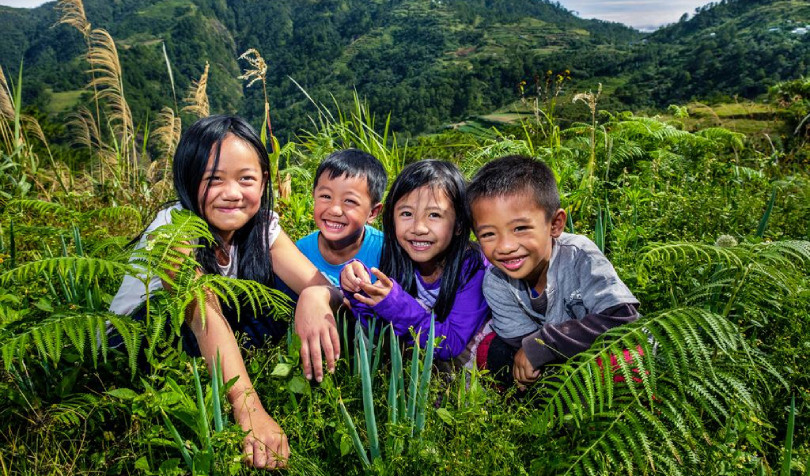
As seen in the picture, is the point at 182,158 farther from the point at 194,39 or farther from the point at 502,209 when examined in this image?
the point at 194,39


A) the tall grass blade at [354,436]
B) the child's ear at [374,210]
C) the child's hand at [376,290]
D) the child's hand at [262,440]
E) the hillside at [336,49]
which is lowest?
the child's hand at [262,440]

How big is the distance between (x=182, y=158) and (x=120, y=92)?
9.99 feet

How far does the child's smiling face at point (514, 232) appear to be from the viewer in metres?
1.94

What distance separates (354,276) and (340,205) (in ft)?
2.07

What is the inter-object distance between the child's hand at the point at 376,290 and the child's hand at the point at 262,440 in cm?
52

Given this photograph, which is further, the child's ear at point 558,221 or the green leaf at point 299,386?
the child's ear at point 558,221

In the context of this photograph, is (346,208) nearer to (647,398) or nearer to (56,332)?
(56,332)

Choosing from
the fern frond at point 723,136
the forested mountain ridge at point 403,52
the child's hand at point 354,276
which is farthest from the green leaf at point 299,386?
the forested mountain ridge at point 403,52

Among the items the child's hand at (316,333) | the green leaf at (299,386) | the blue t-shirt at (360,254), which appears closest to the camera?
the green leaf at (299,386)

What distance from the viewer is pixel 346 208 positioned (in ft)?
8.12

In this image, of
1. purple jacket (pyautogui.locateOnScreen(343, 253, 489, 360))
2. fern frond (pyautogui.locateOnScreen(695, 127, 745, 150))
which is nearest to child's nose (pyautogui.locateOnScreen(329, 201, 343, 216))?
purple jacket (pyautogui.locateOnScreen(343, 253, 489, 360))

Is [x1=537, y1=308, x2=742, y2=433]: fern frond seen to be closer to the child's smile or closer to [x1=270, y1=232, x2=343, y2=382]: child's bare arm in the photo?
[x1=270, y1=232, x2=343, y2=382]: child's bare arm

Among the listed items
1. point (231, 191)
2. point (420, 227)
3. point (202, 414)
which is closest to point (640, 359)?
point (420, 227)

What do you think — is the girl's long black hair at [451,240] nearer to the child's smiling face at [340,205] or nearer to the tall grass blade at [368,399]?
the child's smiling face at [340,205]
